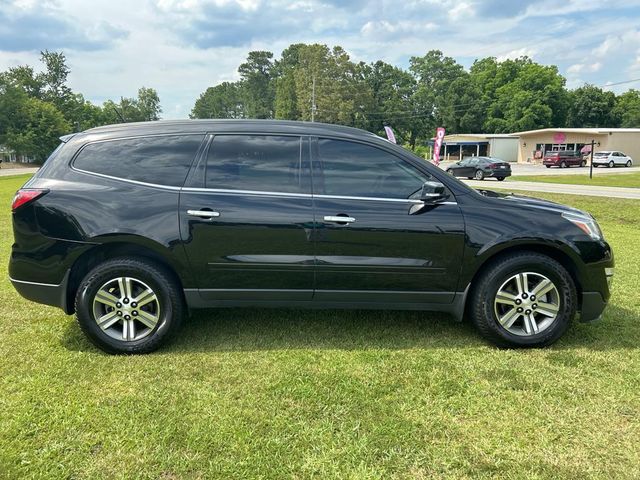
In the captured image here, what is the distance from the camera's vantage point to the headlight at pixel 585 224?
12.1ft

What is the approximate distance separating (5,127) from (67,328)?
6849cm

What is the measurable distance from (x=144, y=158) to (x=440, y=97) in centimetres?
9078

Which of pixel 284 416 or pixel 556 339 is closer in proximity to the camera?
pixel 284 416

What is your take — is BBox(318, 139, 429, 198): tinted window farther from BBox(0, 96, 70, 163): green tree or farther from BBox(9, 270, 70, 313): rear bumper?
BBox(0, 96, 70, 163): green tree

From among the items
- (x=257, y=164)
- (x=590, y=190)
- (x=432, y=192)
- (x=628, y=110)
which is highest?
(x=628, y=110)

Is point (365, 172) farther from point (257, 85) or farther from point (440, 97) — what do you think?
point (257, 85)

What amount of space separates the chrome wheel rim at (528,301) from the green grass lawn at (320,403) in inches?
9.1

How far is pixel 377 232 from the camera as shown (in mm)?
3564

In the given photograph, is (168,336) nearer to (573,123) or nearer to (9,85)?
(9,85)

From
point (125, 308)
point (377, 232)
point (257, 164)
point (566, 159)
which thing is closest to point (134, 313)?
point (125, 308)

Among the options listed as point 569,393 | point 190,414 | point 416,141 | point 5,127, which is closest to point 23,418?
point 190,414

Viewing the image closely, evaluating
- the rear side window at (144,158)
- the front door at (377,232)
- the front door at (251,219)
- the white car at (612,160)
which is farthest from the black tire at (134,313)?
the white car at (612,160)

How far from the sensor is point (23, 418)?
2748 millimetres

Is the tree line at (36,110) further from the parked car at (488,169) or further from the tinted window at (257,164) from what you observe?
the tinted window at (257,164)
